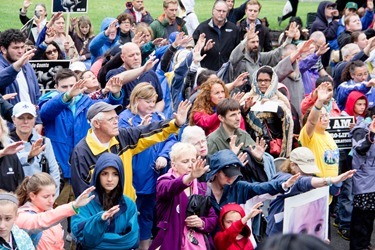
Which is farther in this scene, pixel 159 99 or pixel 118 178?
pixel 159 99

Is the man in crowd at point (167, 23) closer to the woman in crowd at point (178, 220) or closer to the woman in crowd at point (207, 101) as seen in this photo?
the woman in crowd at point (207, 101)

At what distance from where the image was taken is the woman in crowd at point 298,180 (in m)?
7.36

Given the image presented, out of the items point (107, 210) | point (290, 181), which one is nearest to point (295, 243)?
point (107, 210)

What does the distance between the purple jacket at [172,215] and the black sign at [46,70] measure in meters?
4.13

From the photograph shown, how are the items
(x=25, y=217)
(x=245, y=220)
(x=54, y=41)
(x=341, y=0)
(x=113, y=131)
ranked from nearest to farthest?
(x=25, y=217) → (x=245, y=220) → (x=113, y=131) → (x=54, y=41) → (x=341, y=0)

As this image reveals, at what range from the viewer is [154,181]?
862 cm

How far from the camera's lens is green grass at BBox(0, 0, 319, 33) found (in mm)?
21184

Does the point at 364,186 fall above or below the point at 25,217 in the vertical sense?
below

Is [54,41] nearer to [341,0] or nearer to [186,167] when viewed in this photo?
[186,167]

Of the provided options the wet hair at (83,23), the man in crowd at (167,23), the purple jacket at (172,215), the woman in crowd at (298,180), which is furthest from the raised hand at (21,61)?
the wet hair at (83,23)

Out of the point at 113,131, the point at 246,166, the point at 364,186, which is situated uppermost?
the point at 113,131

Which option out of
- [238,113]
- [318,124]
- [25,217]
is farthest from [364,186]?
[25,217]

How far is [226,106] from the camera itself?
28.2 ft

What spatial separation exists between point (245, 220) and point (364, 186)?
296cm
